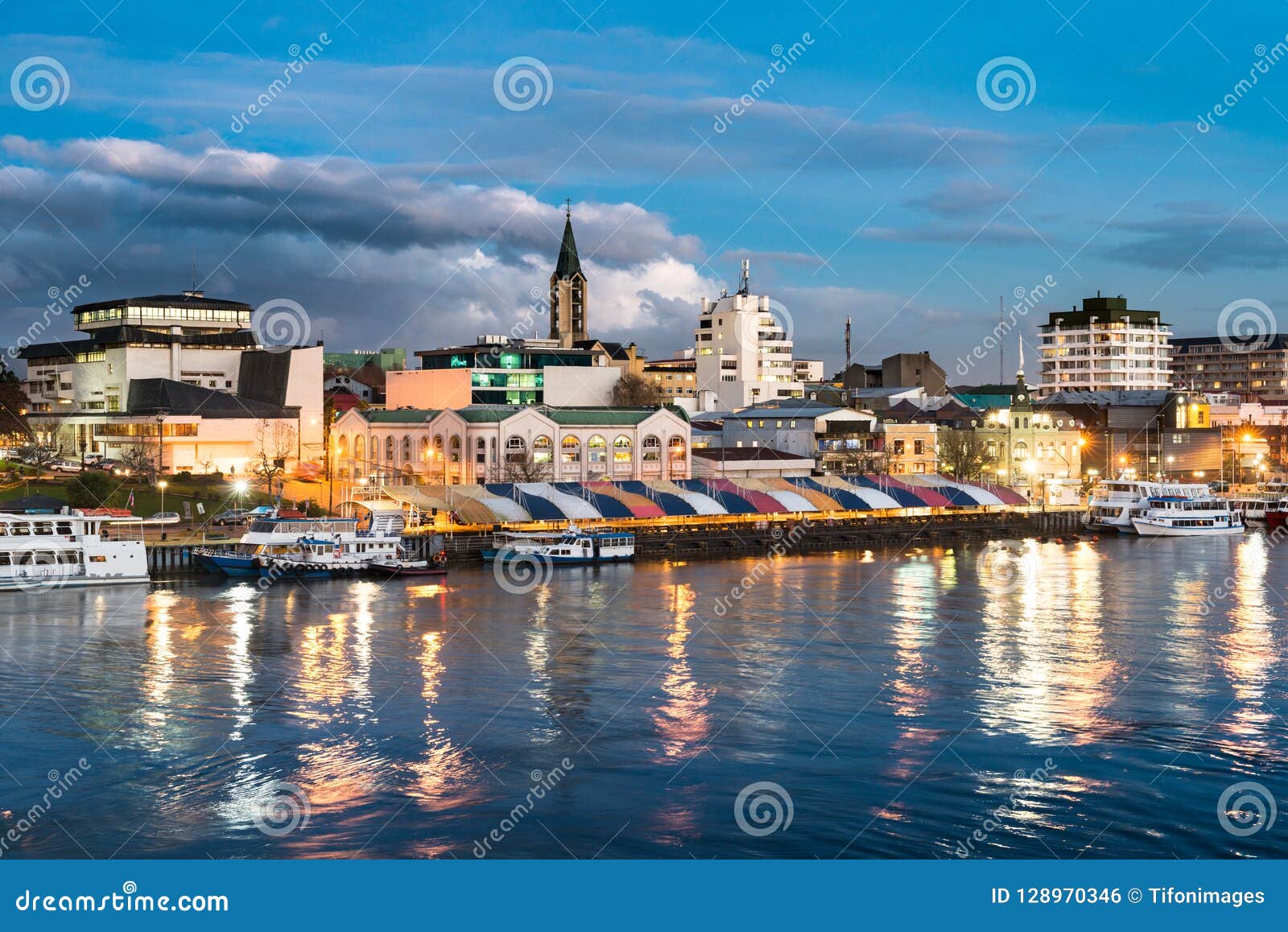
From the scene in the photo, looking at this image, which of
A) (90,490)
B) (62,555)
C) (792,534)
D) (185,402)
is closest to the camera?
(62,555)

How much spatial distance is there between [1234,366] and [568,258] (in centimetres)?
7461

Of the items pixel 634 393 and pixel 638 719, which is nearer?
pixel 638 719

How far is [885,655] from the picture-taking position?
25.9 metres

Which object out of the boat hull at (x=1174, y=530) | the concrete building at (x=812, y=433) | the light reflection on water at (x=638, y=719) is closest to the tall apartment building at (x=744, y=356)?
the concrete building at (x=812, y=433)

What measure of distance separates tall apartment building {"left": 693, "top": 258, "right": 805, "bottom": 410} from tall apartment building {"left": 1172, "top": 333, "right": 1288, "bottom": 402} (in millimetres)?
49714

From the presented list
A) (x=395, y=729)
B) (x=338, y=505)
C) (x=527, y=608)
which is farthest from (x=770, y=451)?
(x=395, y=729)

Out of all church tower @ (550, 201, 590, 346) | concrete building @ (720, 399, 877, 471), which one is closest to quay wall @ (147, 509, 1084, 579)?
concrete building @ (720, 399, 877, 471)

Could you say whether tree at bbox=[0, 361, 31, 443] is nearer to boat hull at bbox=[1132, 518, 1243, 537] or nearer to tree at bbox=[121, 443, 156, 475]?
tree at bbox=[121, 443, 156, 475]

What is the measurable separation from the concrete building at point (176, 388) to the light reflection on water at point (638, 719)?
2485cm

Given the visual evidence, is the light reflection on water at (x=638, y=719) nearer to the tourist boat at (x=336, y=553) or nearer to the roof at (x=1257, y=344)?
the tourist boat at (x=336, y=553)

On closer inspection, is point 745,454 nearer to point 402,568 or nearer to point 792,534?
point 792,534

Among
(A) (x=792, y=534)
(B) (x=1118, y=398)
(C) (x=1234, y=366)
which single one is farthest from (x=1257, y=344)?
(A) (x=792, y=534)

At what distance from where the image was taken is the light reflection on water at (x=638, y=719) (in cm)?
1609

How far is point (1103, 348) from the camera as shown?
103 metres
